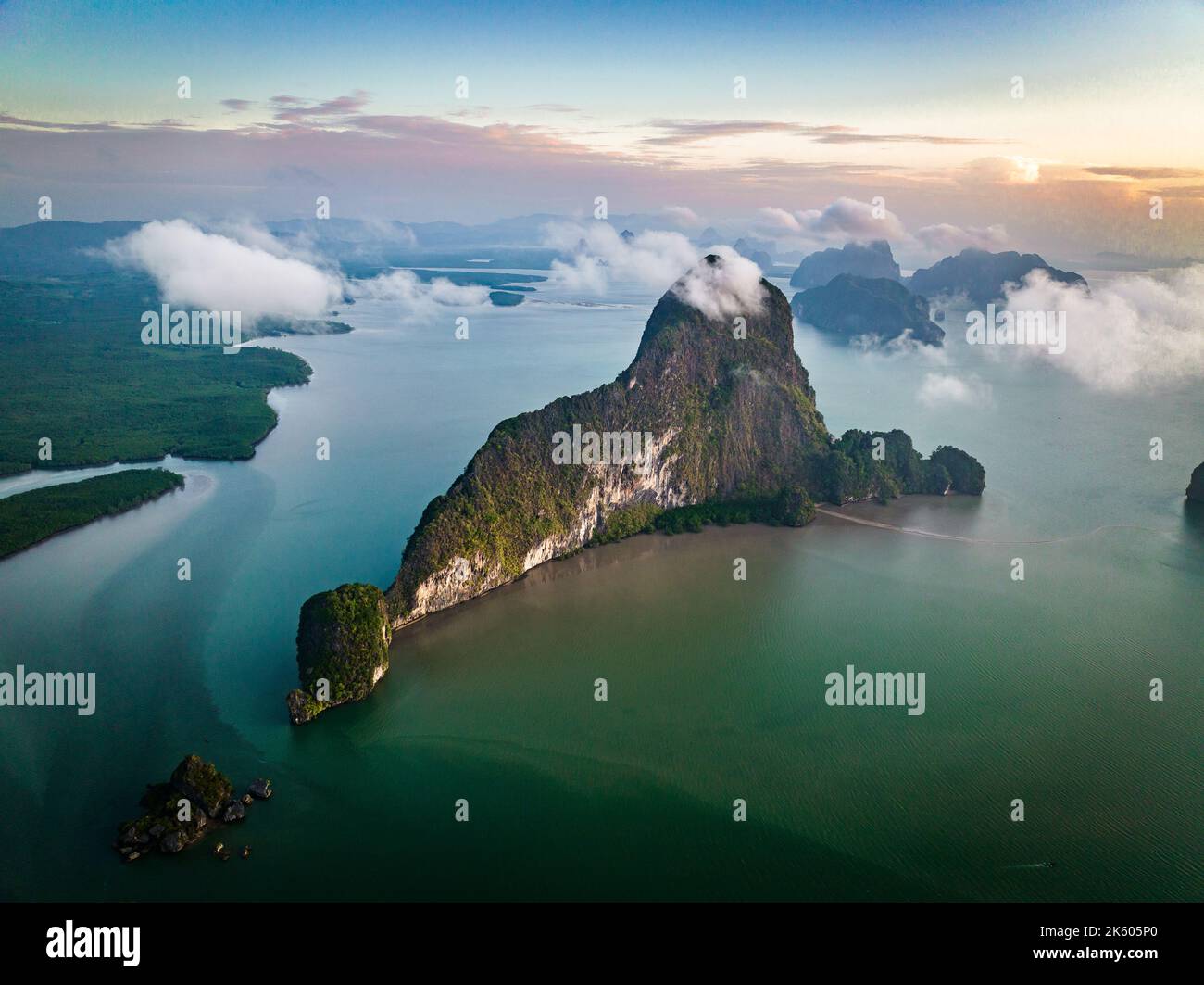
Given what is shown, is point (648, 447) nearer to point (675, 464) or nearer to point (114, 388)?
point (675, 464)

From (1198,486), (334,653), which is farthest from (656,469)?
→ (1198,486)

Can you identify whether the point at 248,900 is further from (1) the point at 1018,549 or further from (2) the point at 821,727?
(1) the point at 1018,549

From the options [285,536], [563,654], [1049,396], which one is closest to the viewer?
[563,654]

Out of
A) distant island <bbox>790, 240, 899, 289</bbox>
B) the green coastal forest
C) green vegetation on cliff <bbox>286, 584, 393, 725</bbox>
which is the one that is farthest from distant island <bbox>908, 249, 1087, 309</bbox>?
green vegetation on cliff <bbox>286, 584, 393, 725</bbox>

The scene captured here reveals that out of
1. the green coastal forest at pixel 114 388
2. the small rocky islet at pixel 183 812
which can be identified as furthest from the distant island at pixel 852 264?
the small rocky islet at pixel 183 812

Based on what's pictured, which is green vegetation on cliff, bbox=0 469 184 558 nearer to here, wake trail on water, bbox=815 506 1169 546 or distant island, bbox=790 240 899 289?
wake trail on water, bbox=815 506 1169 546

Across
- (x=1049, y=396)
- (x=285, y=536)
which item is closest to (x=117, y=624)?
(x=285, y=536)

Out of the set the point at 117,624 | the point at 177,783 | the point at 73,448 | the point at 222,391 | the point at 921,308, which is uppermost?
the point at 921,308

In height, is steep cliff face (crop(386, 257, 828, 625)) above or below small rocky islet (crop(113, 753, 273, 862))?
above
